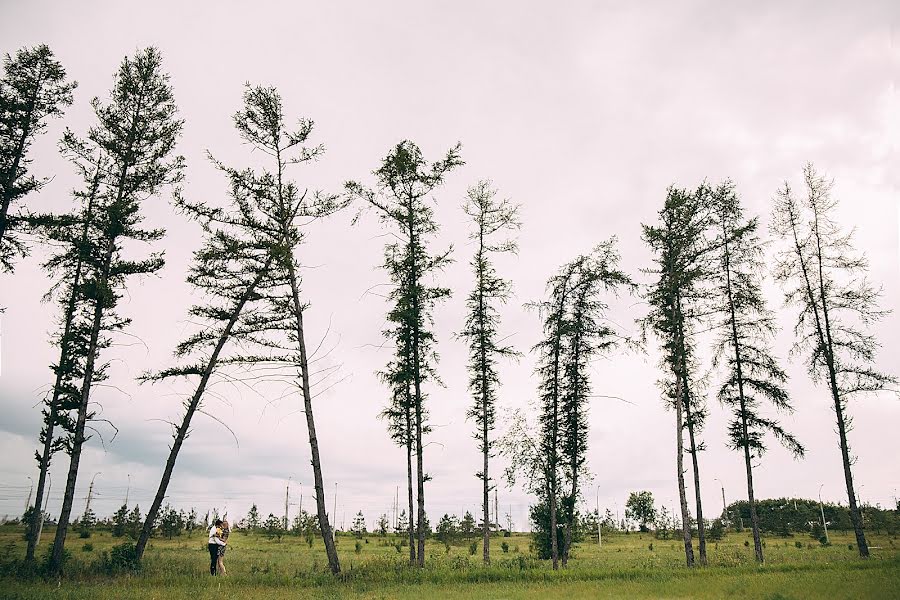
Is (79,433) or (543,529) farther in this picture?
(543,529)

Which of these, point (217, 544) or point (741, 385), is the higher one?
point (741, 385)

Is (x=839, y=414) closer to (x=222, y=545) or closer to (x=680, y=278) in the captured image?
(x=680, y=278)

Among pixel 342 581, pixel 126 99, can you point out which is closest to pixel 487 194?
pixel 126 99

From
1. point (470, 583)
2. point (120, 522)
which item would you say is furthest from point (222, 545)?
point (120, 522)

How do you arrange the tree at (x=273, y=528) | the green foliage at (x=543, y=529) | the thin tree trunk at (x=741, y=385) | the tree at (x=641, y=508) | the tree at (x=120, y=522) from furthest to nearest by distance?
the tree at (x=641, y=508) → the tree at (x=273, y=528) → the tree at (x=120, y=522) → the green foliage at (x=543, y=529) → the thin tree trunk at (x=741, y=385)

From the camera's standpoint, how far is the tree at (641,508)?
84.3 m

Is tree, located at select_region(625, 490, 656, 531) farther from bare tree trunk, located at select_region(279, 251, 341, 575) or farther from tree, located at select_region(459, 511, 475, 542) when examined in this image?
bare tree trunk, located at select_region(279, 251, 341, 575)

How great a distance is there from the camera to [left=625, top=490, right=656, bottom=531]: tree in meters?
84.3

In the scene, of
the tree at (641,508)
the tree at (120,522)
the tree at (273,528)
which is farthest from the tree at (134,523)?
the tree at (641,508)

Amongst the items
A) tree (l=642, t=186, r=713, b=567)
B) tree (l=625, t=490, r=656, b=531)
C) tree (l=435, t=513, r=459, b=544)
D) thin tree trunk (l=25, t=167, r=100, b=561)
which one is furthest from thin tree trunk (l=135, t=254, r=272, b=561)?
tree (l=625, t=490, r=656, b=531)

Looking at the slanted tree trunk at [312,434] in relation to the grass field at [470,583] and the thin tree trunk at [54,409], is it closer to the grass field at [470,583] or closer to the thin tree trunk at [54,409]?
the grass field at [470,583]

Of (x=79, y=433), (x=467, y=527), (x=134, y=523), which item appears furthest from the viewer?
(x=467, y=527)

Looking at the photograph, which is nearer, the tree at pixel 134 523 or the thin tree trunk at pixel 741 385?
the thin tree trunk at pixel 741 385

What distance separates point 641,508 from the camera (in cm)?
8556
